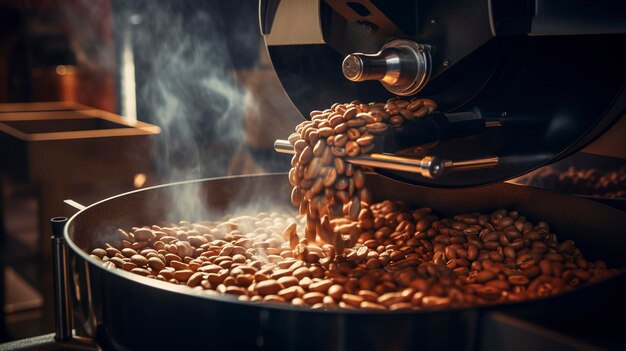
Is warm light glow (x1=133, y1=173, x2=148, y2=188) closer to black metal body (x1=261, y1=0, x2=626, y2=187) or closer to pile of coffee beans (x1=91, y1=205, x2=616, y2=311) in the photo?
pile of coffee beans (x1=91, y1=205, x2=616, y2=311)

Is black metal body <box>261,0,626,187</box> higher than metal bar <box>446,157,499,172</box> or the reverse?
higher

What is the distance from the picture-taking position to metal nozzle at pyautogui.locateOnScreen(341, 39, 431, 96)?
3.50 ft

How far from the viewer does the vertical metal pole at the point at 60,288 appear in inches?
43.7

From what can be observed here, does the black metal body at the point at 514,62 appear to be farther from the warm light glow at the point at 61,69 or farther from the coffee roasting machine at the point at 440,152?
the warm light glow at the point at 61,69

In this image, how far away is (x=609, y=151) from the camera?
1.44 m

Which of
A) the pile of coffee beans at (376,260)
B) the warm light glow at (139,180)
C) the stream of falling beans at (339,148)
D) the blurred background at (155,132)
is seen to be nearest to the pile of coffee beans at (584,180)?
the pile of coffee beans at (376,260)

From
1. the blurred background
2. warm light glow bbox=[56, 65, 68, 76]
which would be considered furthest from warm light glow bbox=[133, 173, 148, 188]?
warm light glow bbox=[56, 65, 68, 76]

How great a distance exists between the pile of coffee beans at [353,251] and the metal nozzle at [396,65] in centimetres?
6

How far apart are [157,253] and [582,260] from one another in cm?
84

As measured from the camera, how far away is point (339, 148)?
1127 mm

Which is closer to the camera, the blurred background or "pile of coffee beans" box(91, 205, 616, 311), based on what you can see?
"pile of coffee beans" box(91, 205, 616, 311)

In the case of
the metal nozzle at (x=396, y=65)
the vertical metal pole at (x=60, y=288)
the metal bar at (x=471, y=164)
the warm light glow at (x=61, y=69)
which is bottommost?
the vertical metal pole at (x=60, y=288)

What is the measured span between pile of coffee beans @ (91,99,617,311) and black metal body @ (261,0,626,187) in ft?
0.37

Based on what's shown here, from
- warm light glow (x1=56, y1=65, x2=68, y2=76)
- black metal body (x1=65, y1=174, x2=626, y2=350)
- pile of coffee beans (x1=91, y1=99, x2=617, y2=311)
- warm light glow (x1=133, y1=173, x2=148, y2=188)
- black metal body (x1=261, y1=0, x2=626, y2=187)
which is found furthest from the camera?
warm light glow (x1=56, y1=65, x2=68, y2=76)
